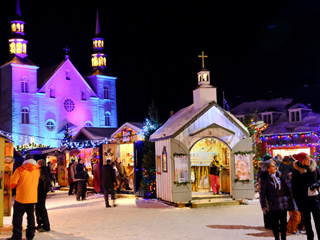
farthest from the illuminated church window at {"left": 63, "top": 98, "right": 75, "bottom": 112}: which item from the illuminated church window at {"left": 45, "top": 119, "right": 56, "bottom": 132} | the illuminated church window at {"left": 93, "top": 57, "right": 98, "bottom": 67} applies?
the illuminated church window at {"left": 93, "top": 57, "right": 98, "bottom": 67}

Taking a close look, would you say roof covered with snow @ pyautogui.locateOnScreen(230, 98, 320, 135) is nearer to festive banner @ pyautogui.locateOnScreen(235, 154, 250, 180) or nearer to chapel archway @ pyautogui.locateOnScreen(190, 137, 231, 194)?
chapel archway @ pyautogui.locateOnScreen(190, 137, 231, 194)

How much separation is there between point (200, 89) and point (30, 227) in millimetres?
9196

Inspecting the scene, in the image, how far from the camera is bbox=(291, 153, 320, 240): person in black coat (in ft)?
26.8

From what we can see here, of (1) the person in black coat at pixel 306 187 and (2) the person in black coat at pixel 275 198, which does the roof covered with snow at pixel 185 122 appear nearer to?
(2) the person in black coat at pixel 275 198

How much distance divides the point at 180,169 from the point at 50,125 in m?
35.7

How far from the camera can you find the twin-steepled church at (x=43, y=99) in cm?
4647

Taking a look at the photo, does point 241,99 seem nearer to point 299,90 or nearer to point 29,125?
point 299,90

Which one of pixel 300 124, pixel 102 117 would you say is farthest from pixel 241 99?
pixel 102 117

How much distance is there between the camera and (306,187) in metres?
8.34

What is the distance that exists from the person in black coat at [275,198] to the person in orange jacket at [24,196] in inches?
193

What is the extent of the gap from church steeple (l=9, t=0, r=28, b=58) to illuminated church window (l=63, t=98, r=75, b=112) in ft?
22.8

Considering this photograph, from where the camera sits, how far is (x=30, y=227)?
9.52 meters

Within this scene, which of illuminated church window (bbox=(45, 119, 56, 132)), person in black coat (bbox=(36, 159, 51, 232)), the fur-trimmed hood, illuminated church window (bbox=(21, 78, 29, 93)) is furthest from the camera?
illuminated church window (bbox=(45, 119, 56, 132))

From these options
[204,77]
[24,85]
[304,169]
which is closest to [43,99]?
[24,85]
